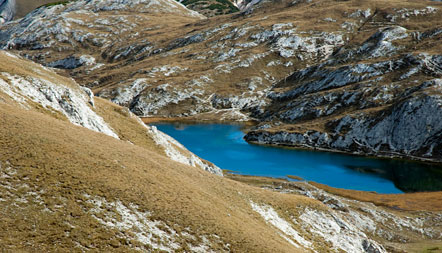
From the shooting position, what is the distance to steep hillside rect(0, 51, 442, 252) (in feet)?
78.0

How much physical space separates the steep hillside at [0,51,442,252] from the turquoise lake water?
59.8m

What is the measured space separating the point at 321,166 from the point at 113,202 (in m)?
110

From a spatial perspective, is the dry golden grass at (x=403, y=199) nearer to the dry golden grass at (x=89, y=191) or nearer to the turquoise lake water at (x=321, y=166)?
the turquoise lake water at (x=321, y=166)

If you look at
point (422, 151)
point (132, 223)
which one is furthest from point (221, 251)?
point (422, 151)

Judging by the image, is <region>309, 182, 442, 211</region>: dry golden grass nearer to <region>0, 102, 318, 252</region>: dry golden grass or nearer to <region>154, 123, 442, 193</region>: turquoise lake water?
<region>154, 123, 442, 193</region>: turquoise lake water

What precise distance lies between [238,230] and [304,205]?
65.5 feet

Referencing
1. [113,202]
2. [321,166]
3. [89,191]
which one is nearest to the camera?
[89,191]

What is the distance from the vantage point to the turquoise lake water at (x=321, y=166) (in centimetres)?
10772

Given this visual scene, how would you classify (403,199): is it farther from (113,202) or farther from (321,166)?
(113,202)

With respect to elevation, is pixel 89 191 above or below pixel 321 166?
above

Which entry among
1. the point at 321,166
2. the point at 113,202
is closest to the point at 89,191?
the point at 113,202

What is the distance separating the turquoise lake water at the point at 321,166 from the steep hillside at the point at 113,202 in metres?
59.8

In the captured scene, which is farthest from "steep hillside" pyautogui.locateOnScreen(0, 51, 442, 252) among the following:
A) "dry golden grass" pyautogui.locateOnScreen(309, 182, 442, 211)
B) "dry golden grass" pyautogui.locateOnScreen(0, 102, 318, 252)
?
"dry golden grass" pyautogui.locateOnScreen(309, 182, 442, 211)

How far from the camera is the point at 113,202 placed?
27.6 meters
